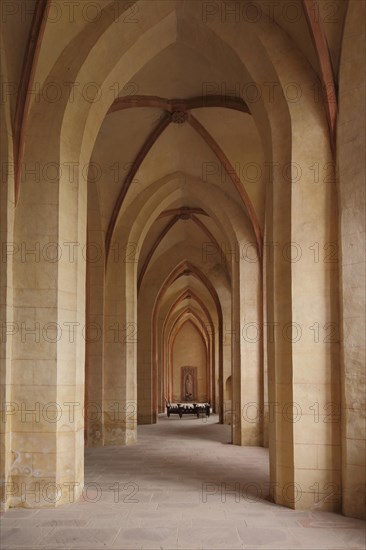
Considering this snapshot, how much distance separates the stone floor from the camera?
22.5 feet

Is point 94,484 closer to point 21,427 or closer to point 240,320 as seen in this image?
point 21,427

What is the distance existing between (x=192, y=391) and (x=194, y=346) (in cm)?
340

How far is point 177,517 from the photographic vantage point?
801 centimetres

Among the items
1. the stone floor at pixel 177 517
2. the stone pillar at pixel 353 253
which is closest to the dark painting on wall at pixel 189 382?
the stone floor at pixel 177 517

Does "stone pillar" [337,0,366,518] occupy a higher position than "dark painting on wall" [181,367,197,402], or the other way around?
"stone pillar" [337,0,366,518]

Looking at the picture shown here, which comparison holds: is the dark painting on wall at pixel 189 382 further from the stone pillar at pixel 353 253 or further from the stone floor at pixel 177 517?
the stone pillar at pixel 353 253

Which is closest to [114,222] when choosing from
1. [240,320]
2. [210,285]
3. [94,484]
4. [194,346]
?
[240,320]

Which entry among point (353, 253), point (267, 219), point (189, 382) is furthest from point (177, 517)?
point (189, 382)

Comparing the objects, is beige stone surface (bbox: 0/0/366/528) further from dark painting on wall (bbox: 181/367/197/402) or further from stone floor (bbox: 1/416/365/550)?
dark painting on wall (bbox: 181/367/197/402)

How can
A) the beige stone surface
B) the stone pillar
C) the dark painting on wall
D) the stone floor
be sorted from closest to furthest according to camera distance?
the stone floor → the stone pillar → the beige stone surface → the dark painting on wall

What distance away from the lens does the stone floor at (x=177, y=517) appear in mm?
6871

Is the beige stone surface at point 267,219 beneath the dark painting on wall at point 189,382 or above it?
above

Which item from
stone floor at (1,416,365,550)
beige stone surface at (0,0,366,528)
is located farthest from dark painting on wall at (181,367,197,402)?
beige stone surface at (0,0,366,528)

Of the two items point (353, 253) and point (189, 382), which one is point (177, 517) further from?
point (189, 382)
